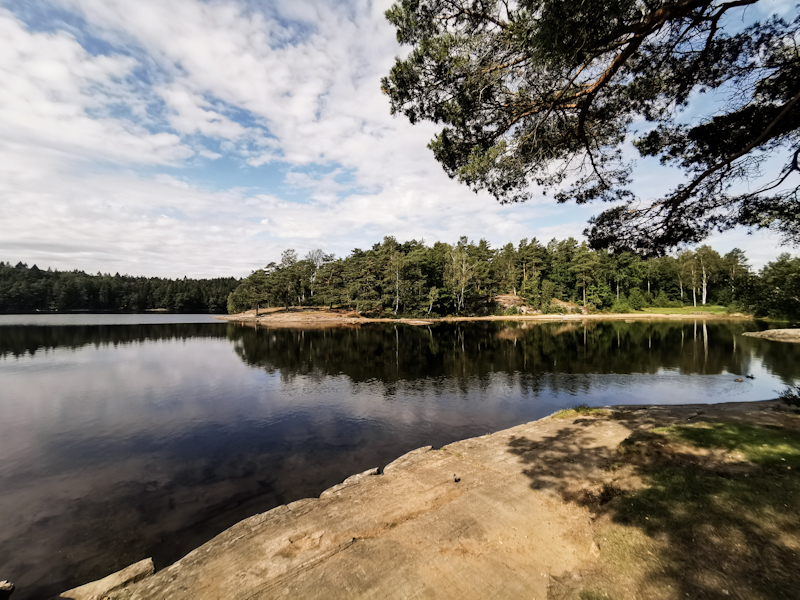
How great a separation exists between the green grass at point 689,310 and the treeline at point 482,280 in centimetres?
180

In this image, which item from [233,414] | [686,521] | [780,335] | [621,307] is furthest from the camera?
[621,307]

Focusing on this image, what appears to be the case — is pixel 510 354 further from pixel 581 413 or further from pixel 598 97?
pixel 598 97

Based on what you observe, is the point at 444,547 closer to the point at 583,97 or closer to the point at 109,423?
the point at 583,97

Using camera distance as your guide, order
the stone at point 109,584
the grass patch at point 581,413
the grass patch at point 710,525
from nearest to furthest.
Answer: the grass patch at point 710,525, the stone at point 109,584, the grass patch at point 581,413

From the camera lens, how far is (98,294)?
421ft

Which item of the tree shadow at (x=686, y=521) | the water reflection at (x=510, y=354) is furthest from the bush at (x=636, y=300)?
the tree shadow at (x=686, y=521)

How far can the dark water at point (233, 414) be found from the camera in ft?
30.1

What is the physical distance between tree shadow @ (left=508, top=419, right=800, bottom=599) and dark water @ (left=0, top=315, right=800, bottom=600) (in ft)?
22.9

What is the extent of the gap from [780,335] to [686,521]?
54.6 m

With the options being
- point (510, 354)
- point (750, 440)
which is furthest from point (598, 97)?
point (510, 354)

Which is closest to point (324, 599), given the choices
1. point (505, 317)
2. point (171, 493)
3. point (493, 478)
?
point (493, 478)

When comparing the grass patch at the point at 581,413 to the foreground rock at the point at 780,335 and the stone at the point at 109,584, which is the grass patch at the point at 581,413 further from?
the foreground rock at the point at 780,335

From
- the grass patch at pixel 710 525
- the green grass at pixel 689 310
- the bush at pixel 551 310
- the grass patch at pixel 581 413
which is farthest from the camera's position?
the bush at pixel 551 310

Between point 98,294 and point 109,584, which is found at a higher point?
point 98,294
